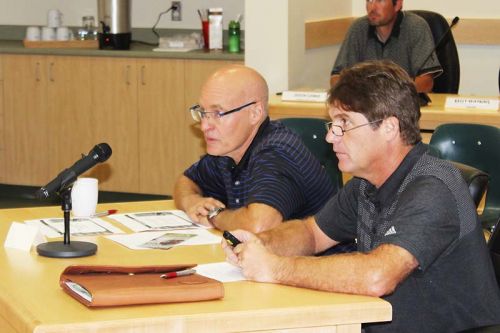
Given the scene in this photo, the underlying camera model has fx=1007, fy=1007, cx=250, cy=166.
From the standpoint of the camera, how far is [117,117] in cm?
669

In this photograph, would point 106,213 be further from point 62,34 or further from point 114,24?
point 62,34

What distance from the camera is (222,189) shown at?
3.50m

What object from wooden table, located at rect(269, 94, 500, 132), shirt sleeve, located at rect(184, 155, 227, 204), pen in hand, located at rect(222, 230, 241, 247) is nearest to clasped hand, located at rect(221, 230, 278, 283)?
pen in hand, located at rect(222, 230, 241, 247)

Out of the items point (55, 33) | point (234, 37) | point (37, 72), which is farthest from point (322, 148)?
point (55, 33)

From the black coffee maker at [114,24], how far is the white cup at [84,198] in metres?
3.59

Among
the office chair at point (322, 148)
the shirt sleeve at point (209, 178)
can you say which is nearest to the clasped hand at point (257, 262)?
the shirt sleeve at point (209, 178)

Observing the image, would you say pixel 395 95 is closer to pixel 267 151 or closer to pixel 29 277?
pixel 267 151

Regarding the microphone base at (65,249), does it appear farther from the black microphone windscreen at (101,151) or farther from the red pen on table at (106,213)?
the red pen on table at (106,213)

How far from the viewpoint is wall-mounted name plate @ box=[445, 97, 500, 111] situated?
483cm

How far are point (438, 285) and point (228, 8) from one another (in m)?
4.88

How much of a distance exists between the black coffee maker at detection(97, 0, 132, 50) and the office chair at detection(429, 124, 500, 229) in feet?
10.6

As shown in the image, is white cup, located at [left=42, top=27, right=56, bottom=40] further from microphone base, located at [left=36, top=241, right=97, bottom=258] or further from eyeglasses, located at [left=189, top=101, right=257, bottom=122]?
microphone base, located at [left=36, top=241, right=97, bottom=258]

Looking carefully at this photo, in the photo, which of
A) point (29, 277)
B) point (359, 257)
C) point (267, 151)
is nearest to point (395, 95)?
point (359, 257)

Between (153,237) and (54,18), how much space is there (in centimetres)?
452
